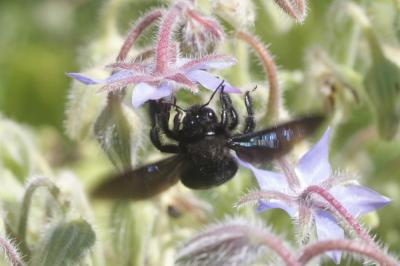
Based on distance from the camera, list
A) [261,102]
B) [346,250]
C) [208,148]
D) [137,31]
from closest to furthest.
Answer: [346,250] < [208,148] < [137,31] < [261,102]

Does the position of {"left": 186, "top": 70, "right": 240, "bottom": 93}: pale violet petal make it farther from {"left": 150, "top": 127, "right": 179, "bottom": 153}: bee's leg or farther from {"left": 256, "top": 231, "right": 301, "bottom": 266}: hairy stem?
{"left": 256, "top": 231, "right": 301, "bottom": 266}: hairy stem

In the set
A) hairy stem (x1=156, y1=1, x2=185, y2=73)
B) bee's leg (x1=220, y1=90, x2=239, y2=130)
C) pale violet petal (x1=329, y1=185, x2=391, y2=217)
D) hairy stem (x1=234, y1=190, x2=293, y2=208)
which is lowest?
pale violet petal (x1=329, y1=185, x2=391, y2=217)

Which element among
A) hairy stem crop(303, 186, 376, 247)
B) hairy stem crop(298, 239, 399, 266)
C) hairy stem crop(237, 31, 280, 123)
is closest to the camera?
hairy stem crop(298, 239, 399, 266)

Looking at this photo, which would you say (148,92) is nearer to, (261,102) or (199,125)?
(199,125)

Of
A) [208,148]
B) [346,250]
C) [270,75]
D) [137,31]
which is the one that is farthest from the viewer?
[270,75]

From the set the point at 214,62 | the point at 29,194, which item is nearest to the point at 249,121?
the point at 214,62

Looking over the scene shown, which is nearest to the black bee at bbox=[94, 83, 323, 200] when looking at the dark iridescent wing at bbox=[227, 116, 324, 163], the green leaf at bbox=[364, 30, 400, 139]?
the dark iridescent wing at bbox=[227, 116, 324, 163]

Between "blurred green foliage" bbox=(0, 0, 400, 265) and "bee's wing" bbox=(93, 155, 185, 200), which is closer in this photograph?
"bee's wing" bbox=(93, 155, 185, 200)
